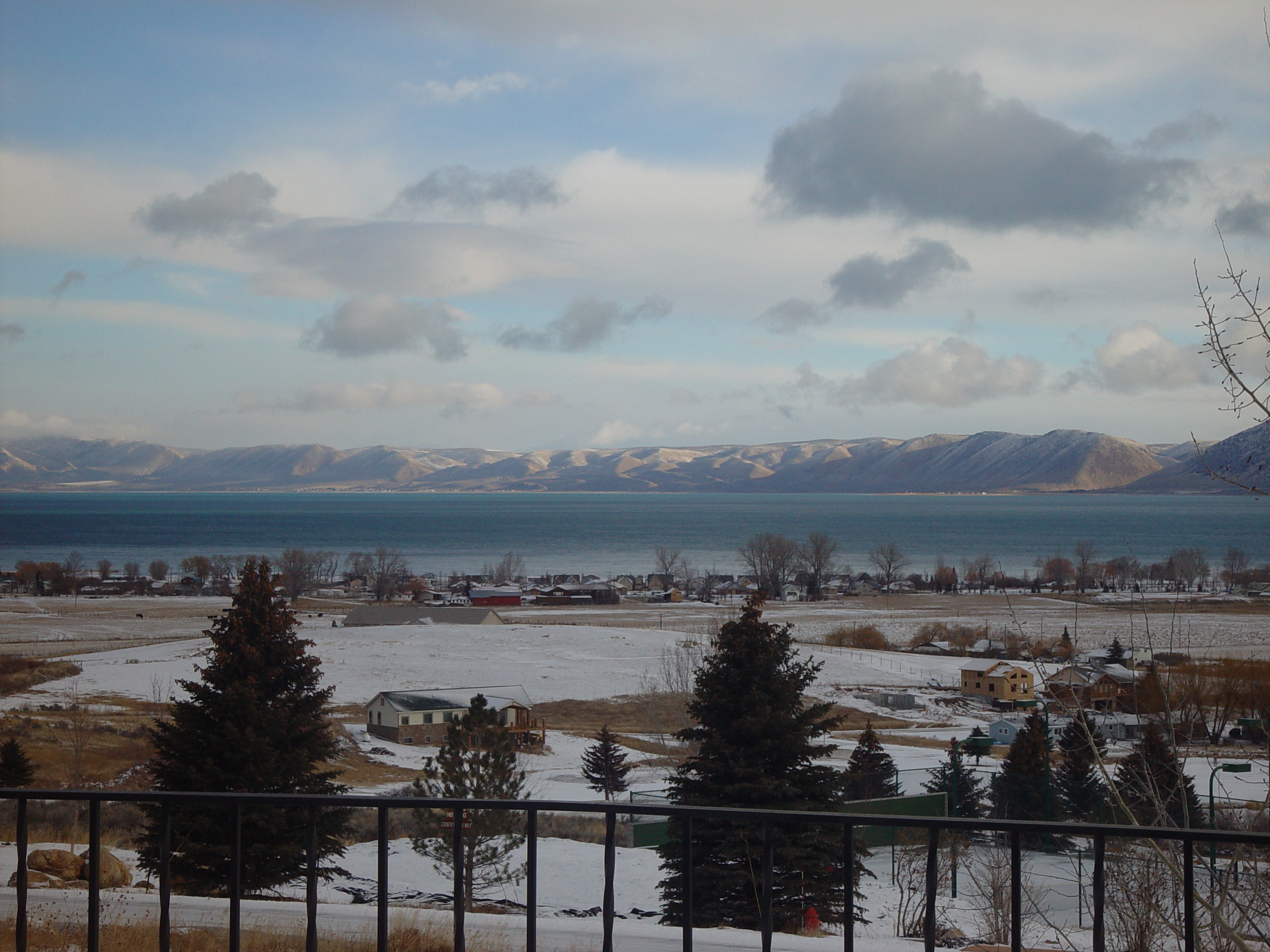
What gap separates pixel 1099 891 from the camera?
8.65 feet

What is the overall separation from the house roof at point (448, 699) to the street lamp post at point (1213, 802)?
53.0ft

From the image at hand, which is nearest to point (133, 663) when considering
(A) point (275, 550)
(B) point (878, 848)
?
(B) point (878, 848)

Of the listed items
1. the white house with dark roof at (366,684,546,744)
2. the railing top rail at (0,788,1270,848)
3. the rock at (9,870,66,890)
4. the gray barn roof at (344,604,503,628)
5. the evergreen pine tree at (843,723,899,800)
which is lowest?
the gray barn roof at (344,604,503,628)

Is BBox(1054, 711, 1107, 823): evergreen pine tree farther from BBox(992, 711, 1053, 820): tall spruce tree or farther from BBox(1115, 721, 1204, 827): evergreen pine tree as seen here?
BBox(1115, 721, 1204, 827): evergreen pine tree

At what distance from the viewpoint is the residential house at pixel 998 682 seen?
3450 centimetres

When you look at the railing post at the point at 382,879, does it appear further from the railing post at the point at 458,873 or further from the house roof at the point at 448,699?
the house roof at the point at 448,699

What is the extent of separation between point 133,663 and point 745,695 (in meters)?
33.6

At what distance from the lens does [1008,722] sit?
27.3 metres

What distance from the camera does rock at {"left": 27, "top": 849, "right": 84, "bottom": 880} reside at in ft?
30.4

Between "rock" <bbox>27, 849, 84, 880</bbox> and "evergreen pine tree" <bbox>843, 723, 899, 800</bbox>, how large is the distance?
1071cm

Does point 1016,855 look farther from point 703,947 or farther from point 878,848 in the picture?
point 878,848

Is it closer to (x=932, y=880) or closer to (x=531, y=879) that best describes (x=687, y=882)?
(x=531, y=879)

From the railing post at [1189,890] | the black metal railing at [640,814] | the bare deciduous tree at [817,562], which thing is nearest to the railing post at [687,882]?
the black metal railing at [640,814]

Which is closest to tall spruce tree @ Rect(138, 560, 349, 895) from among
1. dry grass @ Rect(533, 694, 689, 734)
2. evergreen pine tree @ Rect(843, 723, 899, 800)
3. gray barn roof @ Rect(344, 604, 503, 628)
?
evergreen pine tree @ Rect(843, 723, 899, 800)
